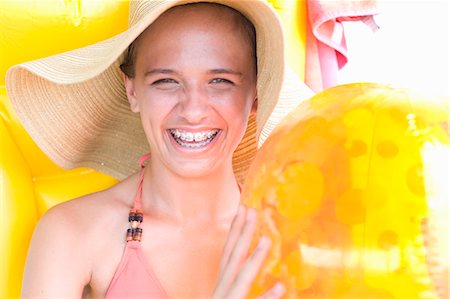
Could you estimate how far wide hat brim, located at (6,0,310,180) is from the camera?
112 cm

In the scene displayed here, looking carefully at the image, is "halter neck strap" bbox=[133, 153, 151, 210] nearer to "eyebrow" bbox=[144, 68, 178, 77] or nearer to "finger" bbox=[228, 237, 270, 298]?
"eyebrow" bbox=[144, 68, 178, 77]

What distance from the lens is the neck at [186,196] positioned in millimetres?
1256

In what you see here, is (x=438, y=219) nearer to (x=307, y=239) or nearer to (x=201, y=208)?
(x=307, y=239)

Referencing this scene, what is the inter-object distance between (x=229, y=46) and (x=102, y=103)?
1.06 ft

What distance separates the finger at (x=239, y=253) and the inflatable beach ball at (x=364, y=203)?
0.02 meters

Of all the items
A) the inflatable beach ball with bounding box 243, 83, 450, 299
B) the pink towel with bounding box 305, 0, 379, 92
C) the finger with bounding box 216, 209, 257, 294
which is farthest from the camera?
the pink towel with bounding box 305, 0, 379, 92

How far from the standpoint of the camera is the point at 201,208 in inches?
50.5

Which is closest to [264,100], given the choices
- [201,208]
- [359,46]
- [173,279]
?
[201,208]

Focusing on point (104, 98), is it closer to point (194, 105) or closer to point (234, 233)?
point (194, 105)

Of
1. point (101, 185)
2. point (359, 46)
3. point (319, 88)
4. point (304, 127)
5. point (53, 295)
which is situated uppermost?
point (359, 46)

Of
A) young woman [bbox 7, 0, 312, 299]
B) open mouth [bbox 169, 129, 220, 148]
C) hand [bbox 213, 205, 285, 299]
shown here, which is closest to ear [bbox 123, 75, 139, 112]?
young woman [bbox 7, 0, 312, 299]

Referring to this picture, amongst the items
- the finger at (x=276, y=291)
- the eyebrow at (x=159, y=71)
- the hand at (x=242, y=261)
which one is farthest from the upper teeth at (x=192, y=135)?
the finger at (x=276, y=291)

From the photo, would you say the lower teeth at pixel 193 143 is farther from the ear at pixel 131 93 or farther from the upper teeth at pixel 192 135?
the ear at pixel 131 93

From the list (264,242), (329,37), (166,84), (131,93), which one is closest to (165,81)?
(166,84)
